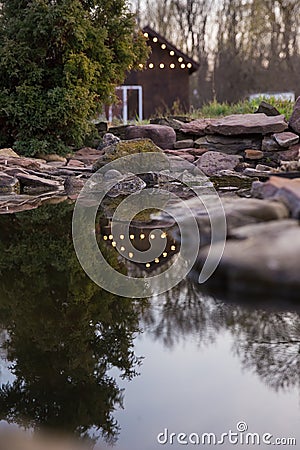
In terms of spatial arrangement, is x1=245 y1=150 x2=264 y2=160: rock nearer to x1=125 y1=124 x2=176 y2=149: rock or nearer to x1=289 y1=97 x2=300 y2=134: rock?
x1=289 y1=97 x2=300 y2=134: rock

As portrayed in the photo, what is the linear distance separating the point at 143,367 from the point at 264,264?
1.75m

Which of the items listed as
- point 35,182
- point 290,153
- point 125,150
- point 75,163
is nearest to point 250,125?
point 290,153

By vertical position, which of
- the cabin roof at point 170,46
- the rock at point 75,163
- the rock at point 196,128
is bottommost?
the rock at point 75,163

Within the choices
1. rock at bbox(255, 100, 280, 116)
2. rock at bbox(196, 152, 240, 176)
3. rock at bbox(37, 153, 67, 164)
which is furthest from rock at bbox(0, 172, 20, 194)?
rock at bbox(255, 100, 280, 116)

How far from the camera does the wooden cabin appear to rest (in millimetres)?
14969

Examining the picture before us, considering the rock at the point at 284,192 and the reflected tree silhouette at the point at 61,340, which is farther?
the reflected tree silhouette at the point at 61,340

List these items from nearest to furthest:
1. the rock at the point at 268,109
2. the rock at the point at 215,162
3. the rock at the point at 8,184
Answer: the rock at the point at 8,184, the rock at the point at 215,162, the rock at the point at 268,109

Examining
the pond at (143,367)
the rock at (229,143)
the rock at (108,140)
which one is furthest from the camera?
the rock at (108,140)

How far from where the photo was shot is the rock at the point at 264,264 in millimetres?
643

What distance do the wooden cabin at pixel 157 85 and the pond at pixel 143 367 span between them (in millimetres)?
12235

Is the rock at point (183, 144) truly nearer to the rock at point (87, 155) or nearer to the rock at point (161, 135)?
the rock at point (161, 135)

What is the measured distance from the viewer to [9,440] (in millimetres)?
1834

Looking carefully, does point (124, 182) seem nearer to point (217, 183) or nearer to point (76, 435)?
point (217, 183)

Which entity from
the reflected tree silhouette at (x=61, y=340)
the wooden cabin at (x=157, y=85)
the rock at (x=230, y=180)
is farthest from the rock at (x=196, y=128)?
the wooden cabin at (x=157, y=85)
